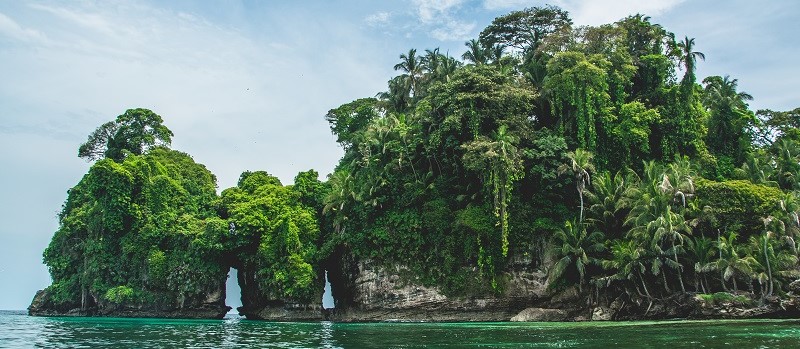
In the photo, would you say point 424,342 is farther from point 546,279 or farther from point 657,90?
point 657,90

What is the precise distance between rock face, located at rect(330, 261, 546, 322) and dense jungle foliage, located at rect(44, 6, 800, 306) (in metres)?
0.71

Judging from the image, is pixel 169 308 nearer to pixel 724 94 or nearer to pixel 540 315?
pixel 540 315

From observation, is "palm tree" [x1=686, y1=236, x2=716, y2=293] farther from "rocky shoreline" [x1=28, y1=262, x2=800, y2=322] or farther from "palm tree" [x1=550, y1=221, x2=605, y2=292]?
"palm tree" [x1=550, y1=221, x2=605, y2=292]

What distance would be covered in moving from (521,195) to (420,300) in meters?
8.40

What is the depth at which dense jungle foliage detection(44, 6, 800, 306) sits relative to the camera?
2981 cm

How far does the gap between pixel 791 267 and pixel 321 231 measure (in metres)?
26.5

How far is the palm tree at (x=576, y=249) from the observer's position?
3111 cm

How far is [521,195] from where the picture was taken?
34656 mm

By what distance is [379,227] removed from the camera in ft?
119

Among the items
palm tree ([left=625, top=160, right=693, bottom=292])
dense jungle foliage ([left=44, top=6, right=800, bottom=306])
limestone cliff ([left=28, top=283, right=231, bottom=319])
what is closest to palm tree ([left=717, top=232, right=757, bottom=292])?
A: dense jungle foliage ([left=44, top=6, right=800, bottom=306])

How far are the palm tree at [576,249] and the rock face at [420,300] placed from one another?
2.24m

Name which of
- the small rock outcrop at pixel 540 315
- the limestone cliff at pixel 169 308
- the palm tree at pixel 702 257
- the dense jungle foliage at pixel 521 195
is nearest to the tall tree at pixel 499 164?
the dense jungle foliage at pixel 521 195

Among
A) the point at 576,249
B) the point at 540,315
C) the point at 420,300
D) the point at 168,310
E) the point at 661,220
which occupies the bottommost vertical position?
the point at 540,315

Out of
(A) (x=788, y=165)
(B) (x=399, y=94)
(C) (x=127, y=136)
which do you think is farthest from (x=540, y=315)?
(C) (x=127, y=136)
